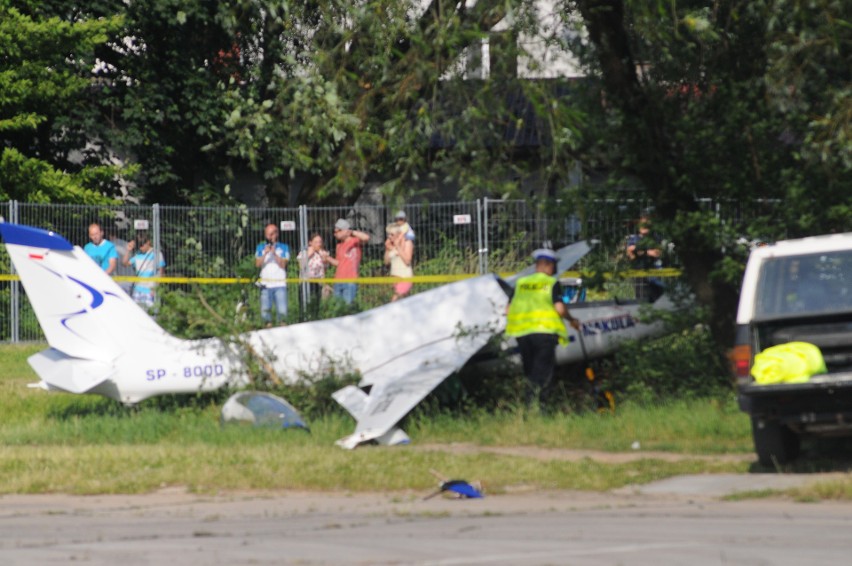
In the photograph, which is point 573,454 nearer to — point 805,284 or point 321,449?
point 321,449

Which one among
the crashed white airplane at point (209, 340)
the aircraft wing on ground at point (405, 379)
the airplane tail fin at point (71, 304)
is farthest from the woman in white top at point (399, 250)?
the airplane tail fin at point (71, 304)

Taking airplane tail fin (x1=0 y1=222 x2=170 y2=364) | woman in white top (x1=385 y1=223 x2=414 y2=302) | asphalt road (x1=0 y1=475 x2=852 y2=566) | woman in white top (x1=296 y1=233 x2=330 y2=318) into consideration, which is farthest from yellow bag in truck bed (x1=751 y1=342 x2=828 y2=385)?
woman in white top (x1=296 y1=233 x2=330 y2=318)

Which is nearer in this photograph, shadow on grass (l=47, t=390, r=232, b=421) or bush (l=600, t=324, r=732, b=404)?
bush (l=600, t=324, r=732, b=404)

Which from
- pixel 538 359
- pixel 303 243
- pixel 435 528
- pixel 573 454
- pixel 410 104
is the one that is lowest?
pixel 573 454

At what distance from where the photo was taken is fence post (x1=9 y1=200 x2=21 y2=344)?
23.8m

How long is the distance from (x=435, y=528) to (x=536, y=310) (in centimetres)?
699

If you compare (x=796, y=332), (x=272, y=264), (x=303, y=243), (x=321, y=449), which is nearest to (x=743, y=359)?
(x=796, y=332)

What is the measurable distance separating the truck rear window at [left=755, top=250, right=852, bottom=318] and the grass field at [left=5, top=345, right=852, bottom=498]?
4.75 ft

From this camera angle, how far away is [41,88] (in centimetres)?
2844

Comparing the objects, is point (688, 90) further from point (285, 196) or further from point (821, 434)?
point (285, 196)

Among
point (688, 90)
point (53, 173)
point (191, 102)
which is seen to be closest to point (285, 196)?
point (191, 102)

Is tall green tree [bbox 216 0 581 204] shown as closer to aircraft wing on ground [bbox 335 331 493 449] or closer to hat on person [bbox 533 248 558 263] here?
hat on person [bbox 533 248 558 263]

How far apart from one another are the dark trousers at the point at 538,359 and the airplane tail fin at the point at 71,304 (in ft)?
14.4

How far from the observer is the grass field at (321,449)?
12500 millimetres
